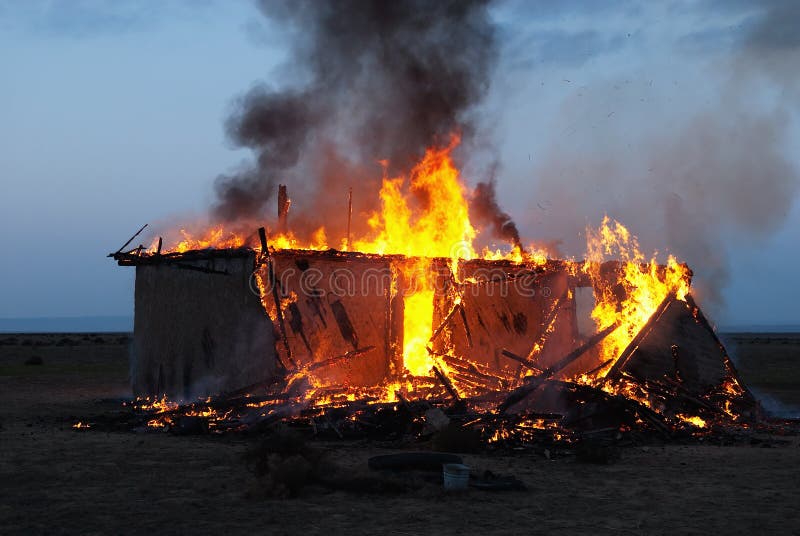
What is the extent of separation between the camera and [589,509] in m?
9.16

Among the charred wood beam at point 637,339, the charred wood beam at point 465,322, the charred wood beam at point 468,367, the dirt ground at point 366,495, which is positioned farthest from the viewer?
the charred wood beam at point 465,322

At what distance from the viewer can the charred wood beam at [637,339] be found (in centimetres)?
1703

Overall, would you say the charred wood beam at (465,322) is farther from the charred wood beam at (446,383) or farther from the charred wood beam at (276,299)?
the charred wood beam at (276,299)

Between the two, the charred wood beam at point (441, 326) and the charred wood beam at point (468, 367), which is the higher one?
the charred wood beam at point (441, 326)

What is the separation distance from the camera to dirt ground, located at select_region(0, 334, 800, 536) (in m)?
8.40

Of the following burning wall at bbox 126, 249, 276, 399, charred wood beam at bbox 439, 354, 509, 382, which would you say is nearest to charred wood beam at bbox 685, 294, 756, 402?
charred wood beam at bbox 439, 354, 509, 382

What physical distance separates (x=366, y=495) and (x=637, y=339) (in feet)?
32.7

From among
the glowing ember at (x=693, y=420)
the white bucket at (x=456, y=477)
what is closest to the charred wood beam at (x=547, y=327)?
the glowing ember at (x=693, y=420)

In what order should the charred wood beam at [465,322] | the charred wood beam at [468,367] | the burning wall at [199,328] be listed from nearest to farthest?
the burning wall at [199,328], the charred wood beam at [468,367], the charred wood beam at [465,322]

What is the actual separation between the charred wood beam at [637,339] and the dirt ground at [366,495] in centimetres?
325

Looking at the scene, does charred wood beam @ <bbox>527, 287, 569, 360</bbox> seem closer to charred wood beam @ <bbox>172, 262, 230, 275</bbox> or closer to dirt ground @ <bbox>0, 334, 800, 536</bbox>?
dirt ground @ <bbox>0, 334, 800, 536</bbox>

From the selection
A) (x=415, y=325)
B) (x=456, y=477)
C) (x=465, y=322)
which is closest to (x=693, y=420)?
(x=465, y=322)

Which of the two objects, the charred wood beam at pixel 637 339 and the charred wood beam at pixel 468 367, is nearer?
the charred wood beam at pixel 637 339

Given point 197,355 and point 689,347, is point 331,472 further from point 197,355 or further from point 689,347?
point 689,347
